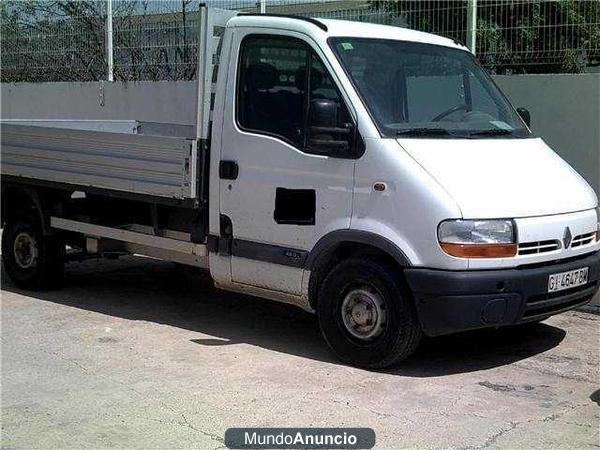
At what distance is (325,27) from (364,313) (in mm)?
2034

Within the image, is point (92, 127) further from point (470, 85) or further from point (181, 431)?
point (181, 431)

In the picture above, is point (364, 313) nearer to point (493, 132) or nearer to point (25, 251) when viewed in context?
point (493, 132)

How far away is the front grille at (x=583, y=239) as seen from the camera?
5.62 metres

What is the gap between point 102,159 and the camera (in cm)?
709

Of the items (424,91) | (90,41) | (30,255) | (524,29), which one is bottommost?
(30,255)

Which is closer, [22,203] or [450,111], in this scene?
[450,111]

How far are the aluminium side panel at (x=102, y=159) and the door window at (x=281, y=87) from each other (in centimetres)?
61

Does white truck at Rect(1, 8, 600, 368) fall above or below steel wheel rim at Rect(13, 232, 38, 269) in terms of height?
above

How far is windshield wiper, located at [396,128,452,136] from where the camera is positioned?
5.52 meters

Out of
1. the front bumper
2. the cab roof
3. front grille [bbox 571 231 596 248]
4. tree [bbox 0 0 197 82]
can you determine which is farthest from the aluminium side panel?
tree [bbox 0 0 197 82]

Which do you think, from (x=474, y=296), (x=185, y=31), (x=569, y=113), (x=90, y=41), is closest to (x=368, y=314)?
(x=474, y=296)

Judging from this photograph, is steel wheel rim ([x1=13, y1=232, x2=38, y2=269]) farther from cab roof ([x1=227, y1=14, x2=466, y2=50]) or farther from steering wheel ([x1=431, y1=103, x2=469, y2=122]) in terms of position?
steering wheel ([x1=431, y1=103, x2=469, y2=122])

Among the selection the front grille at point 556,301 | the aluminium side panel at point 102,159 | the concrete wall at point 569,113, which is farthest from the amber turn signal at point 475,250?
the concrete wall at point 569,113

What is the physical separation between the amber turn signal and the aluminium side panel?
217 centimetres
